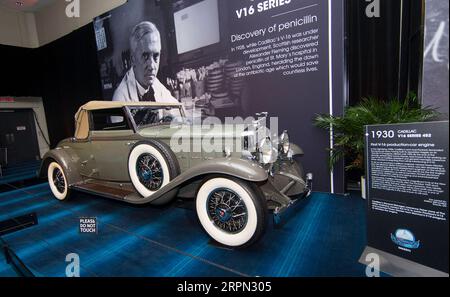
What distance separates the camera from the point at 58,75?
855cm

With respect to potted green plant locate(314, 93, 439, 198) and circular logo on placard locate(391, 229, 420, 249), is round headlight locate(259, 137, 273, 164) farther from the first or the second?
circular logo on placard locate(391, 229, 420, 249)

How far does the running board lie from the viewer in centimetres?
307

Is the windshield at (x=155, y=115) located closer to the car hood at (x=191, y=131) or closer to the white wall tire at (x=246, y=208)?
→ the car hood at (x=191, y=131)

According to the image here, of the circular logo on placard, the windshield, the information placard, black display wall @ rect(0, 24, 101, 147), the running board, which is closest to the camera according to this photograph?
the information placard

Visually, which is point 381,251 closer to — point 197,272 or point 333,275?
point 333,275

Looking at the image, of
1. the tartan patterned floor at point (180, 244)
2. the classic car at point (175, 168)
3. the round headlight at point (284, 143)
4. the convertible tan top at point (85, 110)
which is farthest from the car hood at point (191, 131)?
the tartan patterned floor at point (180, 244)

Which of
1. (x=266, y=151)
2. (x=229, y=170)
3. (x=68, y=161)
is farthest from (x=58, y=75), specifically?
(x=229, y=170)

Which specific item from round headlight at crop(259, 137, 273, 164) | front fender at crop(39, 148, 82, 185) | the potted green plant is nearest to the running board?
front fender at crop(39, 148, 82, 185)

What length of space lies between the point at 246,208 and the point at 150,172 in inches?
52.2

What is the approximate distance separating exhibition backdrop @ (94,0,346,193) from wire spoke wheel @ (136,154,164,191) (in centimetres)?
216

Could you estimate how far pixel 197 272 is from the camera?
2082 millimetres

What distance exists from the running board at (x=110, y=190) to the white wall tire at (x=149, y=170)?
15 cm

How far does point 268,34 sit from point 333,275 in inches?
139
